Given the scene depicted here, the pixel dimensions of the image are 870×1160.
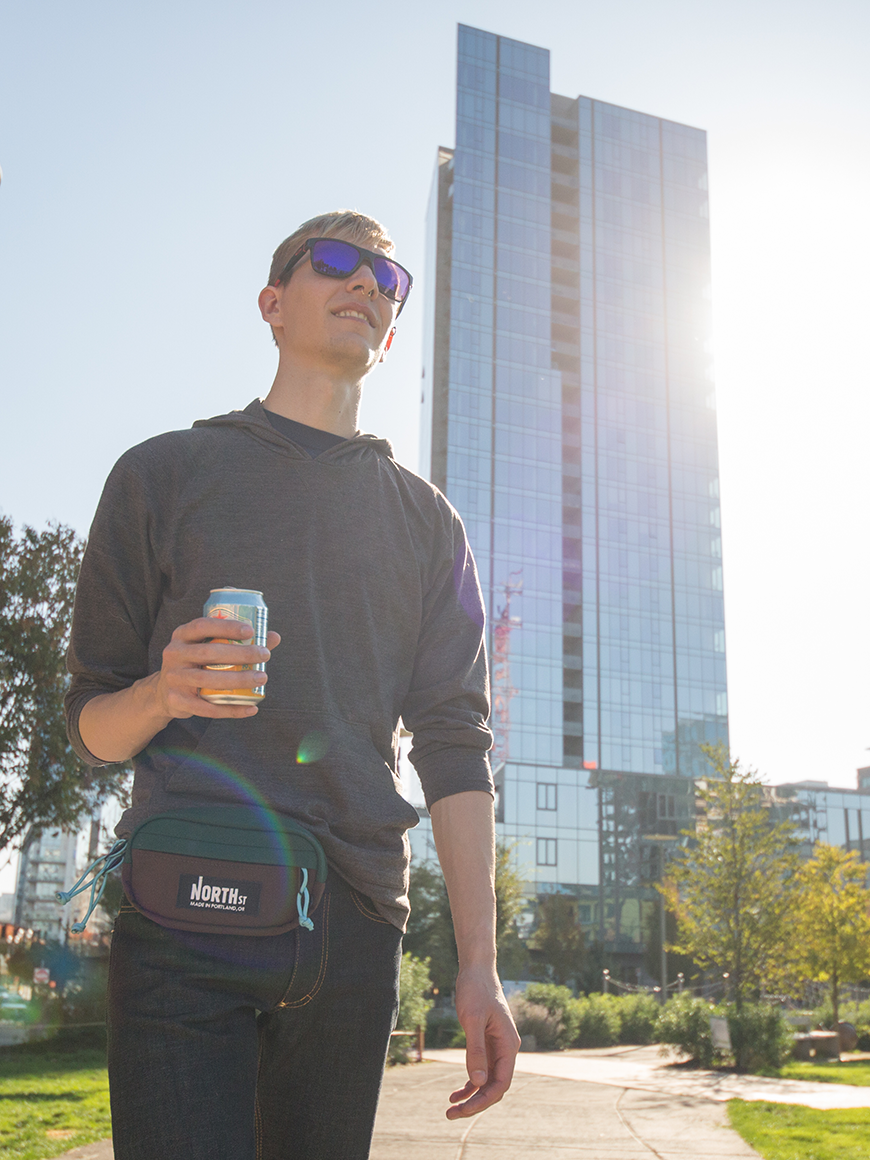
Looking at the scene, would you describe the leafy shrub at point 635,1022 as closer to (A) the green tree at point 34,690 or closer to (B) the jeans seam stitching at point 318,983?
(A) the green tree at point 34,690

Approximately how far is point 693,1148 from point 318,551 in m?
7.67

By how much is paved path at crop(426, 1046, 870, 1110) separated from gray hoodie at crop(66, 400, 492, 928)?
11.1m

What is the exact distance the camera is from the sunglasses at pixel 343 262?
8.16 ft

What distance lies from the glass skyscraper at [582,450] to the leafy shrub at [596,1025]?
38.9 metres

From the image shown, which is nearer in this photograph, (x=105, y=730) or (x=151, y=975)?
(x=151, y=975)

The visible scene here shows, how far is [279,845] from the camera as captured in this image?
1732 mm

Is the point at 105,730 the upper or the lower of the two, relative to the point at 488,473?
lower

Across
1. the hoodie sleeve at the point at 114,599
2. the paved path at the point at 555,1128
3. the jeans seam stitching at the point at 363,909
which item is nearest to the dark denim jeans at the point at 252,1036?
the jeans seam stitching at the point at 363,909

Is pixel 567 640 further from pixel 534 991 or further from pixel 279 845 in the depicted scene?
pixel 279 845

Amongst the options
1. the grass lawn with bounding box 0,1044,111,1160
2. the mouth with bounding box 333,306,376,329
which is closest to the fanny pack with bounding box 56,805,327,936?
the mouth with bounding box 333,306,376,329

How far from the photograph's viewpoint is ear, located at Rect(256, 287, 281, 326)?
259 cm

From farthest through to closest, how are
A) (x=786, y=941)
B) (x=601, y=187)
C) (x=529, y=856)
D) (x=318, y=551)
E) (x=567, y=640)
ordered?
(x=601, y=187), (x=567, y=640), (x=529, y=856), (x=786, y=941), (x=318, y=551)

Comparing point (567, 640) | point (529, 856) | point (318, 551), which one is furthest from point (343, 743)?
point (567, 640)

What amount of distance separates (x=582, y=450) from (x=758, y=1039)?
71.6 metres
